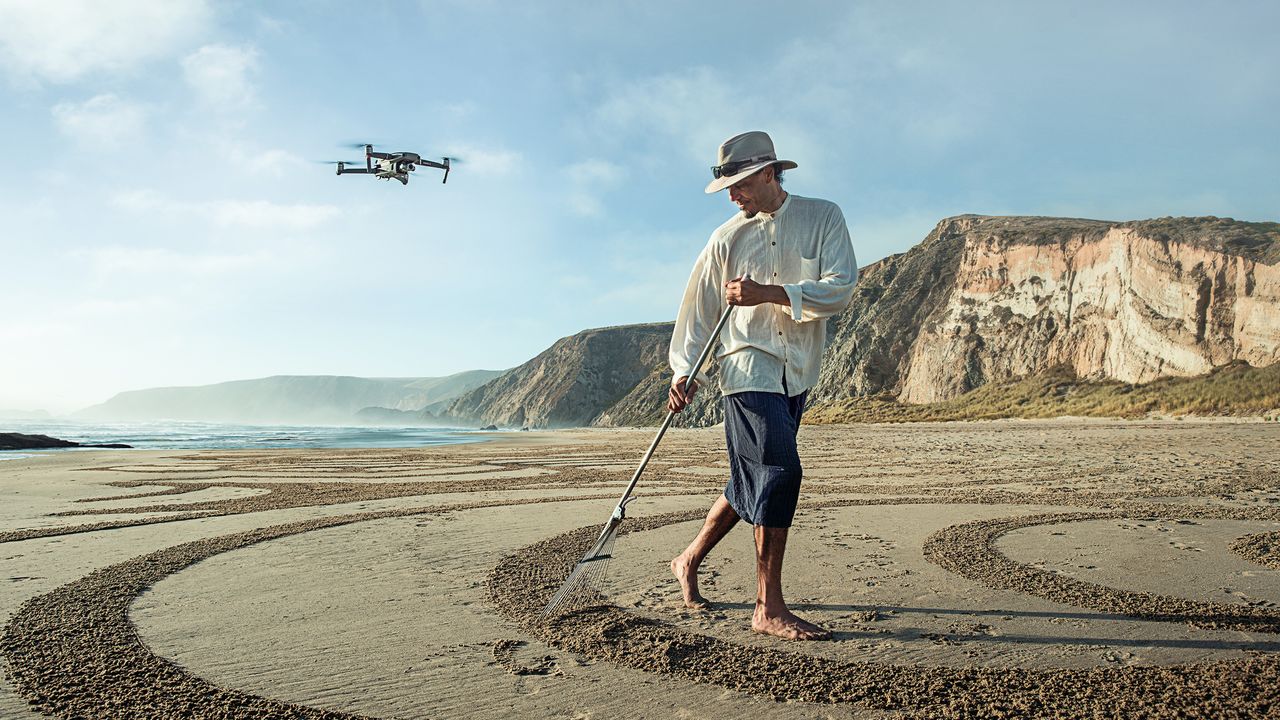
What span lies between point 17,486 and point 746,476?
13.3 metres

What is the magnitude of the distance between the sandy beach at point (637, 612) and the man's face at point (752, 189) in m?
2.04

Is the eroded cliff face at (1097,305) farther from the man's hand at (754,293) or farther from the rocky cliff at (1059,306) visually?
the man's hand at (754,293)

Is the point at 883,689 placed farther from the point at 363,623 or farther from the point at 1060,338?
the point at 1060,338

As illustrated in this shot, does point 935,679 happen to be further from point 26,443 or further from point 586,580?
point 26,443

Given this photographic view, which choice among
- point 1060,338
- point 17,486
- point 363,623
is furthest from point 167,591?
point 1060,338

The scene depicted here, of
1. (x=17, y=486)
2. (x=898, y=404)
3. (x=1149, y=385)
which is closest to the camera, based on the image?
(x=17, y=486)

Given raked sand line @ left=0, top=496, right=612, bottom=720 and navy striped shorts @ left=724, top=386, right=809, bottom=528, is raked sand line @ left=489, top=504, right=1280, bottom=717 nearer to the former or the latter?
navy striped shorts @ left=724, top=386, right=809, bottom=528

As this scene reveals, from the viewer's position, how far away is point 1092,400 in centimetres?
3678

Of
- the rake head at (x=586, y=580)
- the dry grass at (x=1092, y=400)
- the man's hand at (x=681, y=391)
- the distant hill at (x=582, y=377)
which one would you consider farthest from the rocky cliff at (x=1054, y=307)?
the rake head at (x=586, y=580)

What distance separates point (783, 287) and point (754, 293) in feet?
0.47

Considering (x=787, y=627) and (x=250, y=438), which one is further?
(x=250, y=438)

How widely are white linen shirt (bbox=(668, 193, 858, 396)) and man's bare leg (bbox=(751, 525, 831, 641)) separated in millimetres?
698

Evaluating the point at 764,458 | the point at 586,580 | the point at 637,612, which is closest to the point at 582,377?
the point at 586,580

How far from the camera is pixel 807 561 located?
16.1 feet
